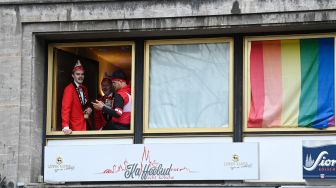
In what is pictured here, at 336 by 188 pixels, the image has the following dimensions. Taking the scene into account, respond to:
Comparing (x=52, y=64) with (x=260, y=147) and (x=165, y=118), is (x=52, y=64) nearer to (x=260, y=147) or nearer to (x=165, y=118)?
(x=165, y=118)

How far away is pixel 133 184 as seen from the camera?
14.6 m

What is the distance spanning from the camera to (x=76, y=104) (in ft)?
51.0

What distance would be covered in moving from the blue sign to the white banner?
80cm

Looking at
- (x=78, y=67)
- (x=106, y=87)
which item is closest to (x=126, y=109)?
(x=106, y=87)

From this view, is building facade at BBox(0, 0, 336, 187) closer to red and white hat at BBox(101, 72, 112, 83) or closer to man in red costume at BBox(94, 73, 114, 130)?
man in red costume at BBox(94, 73, 114, 130)

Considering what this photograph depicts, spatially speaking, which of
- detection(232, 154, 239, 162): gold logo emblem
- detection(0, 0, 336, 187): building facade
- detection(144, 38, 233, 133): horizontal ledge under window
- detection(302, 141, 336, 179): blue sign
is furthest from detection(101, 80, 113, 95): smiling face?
detection(302, 141, 336, 179): blue sign

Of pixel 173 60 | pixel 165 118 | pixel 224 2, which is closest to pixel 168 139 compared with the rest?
pixel 165 118

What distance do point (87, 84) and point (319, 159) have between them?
13.7 ft

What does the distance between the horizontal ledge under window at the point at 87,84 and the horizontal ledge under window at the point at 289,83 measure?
6.69ft

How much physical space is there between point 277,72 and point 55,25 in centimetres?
373

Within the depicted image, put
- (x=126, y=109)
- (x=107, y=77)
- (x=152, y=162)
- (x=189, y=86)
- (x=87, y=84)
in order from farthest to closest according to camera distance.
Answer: (x=87, y=84) → (x=107, y=77) → (x=126, y=109) → (x=189, y=86) → (x=152, y=162)

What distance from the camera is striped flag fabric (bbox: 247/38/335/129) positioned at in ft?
47.4

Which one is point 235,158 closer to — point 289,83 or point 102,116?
point 289,83

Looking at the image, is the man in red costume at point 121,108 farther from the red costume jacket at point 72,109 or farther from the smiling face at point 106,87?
the red costume jacket at point 72,109
